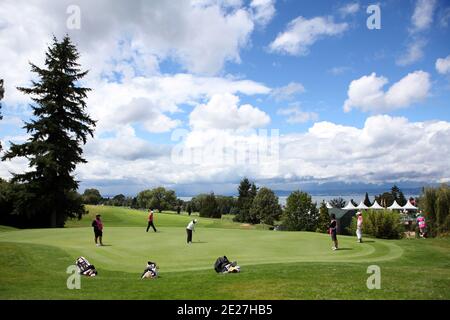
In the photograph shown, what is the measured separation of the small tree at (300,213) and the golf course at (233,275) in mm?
32248

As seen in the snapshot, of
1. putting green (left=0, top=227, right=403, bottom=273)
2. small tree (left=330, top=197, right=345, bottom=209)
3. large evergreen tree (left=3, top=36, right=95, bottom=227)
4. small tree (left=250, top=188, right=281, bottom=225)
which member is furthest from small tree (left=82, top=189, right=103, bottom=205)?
putting green (left=0, top=227, right=403, bottom=273)

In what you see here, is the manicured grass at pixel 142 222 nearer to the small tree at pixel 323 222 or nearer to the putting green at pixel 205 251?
the small tree at pixel 323 222

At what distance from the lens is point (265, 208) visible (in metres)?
99.8

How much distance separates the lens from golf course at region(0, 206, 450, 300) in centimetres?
1225

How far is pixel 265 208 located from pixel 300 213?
39.4 m

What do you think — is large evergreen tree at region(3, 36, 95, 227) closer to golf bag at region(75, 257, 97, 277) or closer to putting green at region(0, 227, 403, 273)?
putting green at region(0, 227, 403, 273)

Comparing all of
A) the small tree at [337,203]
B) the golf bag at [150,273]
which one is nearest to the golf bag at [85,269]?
the golf bag at [150,273]

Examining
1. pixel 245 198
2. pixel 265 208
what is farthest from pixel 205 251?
pixel 245 198

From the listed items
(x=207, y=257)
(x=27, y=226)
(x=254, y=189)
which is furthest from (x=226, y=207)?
(x=207, y=257)

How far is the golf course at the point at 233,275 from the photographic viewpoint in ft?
40.2

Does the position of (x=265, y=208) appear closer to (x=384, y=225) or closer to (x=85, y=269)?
(x=384, y=225)

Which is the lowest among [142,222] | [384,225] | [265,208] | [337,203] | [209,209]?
[142,222]
